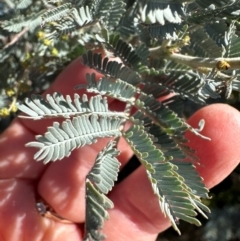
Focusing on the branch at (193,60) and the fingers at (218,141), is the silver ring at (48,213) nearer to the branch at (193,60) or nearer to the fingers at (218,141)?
the fingers at (218,141)

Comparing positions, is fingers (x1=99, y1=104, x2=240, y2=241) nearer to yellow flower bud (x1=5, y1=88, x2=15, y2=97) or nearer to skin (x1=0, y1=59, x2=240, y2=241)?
skin (x1=0, y1=59, x2=240, y2=241)

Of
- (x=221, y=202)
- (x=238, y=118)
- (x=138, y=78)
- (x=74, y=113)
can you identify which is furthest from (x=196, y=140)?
(x=221, y=202)

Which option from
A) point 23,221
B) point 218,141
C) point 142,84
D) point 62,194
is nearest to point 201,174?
point 218,141

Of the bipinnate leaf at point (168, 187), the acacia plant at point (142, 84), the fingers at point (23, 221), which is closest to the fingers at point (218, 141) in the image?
the acacia plant at point (142, 84)

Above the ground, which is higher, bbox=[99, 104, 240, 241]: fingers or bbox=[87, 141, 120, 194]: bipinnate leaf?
bbox=[87, 141, 120, 194]: bipinnate leaf

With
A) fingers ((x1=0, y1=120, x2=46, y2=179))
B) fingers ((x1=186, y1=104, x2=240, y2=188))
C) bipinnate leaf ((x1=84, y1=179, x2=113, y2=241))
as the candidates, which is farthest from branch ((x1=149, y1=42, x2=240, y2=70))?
fingers ((x1=0, y1=120, x2=46, y2=179))

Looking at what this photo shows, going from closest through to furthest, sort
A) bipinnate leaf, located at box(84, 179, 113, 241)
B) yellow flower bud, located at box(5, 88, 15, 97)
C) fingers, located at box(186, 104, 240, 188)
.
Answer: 1. bipinnate leaf, located at box(84, 179, 113, 241)
2. fingers, located at box(186, 104, 240, 188)
3. yellow flower bud, located at box(5, 88, 15, 97)
